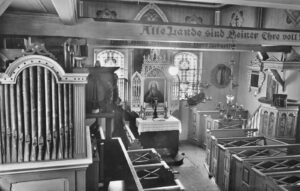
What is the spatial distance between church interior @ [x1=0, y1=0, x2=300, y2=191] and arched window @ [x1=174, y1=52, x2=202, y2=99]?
0.04m

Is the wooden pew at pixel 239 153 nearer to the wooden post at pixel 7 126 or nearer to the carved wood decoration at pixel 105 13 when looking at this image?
the wooden post at pixel 7 126

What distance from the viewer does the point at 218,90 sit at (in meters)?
10.8

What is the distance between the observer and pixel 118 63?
383 inches

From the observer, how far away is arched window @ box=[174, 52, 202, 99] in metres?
10.4


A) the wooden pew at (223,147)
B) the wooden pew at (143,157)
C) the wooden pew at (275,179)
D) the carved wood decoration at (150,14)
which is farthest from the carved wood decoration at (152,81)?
the wooden pew at (275,179)

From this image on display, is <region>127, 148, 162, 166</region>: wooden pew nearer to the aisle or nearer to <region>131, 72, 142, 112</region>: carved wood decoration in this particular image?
the aisle

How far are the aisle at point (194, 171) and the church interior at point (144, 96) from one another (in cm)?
5

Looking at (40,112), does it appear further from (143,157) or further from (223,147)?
(223,147)

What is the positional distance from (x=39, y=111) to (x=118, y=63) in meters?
6.77

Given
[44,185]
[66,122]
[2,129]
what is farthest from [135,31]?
[44,185]

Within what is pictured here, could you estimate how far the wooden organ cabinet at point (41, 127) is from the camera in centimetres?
300

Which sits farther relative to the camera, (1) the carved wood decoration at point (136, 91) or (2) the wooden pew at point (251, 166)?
(1) the carved wood decoration at point (136, 91)

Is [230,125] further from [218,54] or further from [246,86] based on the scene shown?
[218,54]

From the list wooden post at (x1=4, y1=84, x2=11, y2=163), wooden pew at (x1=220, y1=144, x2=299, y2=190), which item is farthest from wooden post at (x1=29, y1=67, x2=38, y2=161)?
wooden pew at (x1=220, y1=144, x2=299, y2=190)
